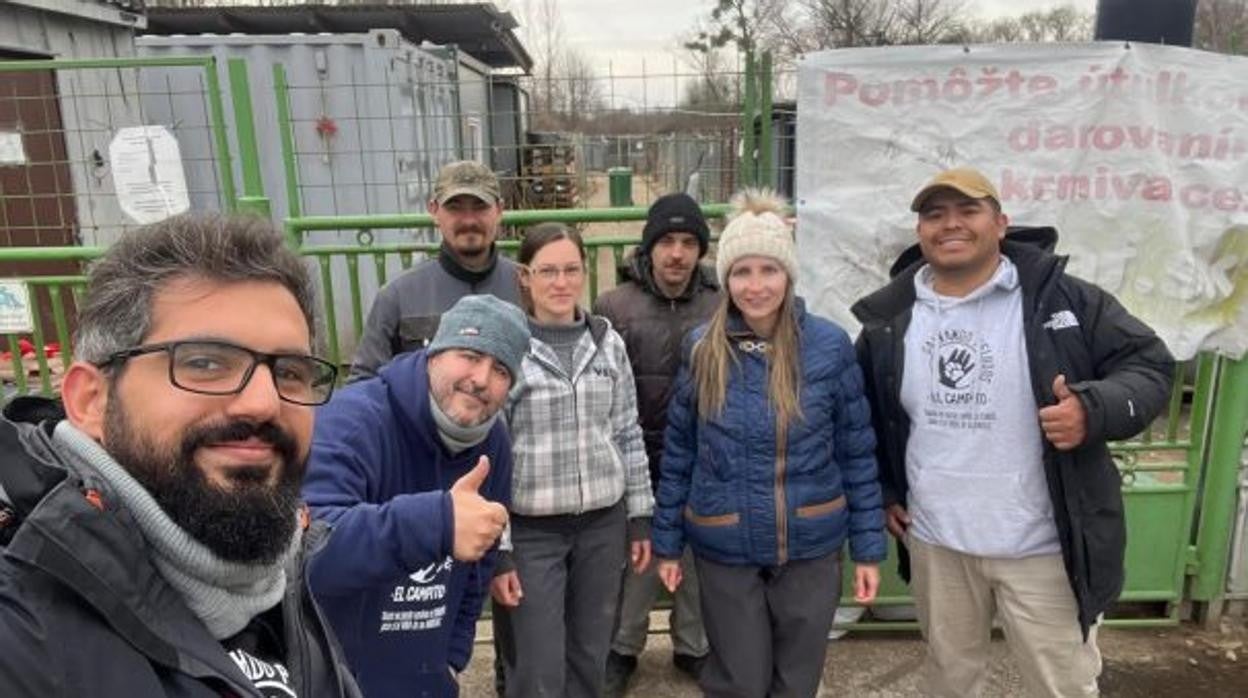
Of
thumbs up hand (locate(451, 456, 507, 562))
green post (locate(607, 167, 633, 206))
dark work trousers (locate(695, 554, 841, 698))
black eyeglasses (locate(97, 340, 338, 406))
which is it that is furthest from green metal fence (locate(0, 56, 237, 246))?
black eyeglasses (locate(97, 340, 338, 406))

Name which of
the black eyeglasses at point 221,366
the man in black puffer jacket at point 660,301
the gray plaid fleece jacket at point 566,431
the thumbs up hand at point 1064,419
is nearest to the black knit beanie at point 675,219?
the man in black puffer jacket at point 660,301

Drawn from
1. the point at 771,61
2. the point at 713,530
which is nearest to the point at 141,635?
the point at 713,530

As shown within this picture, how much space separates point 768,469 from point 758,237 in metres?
0.68

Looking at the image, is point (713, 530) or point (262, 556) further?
point (713, 530)

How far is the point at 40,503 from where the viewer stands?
88 cm

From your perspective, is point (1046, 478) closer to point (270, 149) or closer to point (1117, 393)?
point (1117, 393)

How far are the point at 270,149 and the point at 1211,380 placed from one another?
22.7 ft

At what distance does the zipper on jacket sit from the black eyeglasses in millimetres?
1533

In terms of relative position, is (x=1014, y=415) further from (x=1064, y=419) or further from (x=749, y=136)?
(x=749, y=136)

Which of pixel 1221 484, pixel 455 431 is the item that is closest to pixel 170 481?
pixel 455 431

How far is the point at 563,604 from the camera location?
260cm

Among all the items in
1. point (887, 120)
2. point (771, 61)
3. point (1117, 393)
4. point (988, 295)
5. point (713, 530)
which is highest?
point (771, 61)

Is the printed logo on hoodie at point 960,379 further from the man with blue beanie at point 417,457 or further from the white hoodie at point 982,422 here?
the man with blue beanie at point 417,457

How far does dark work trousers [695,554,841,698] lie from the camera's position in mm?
2500
